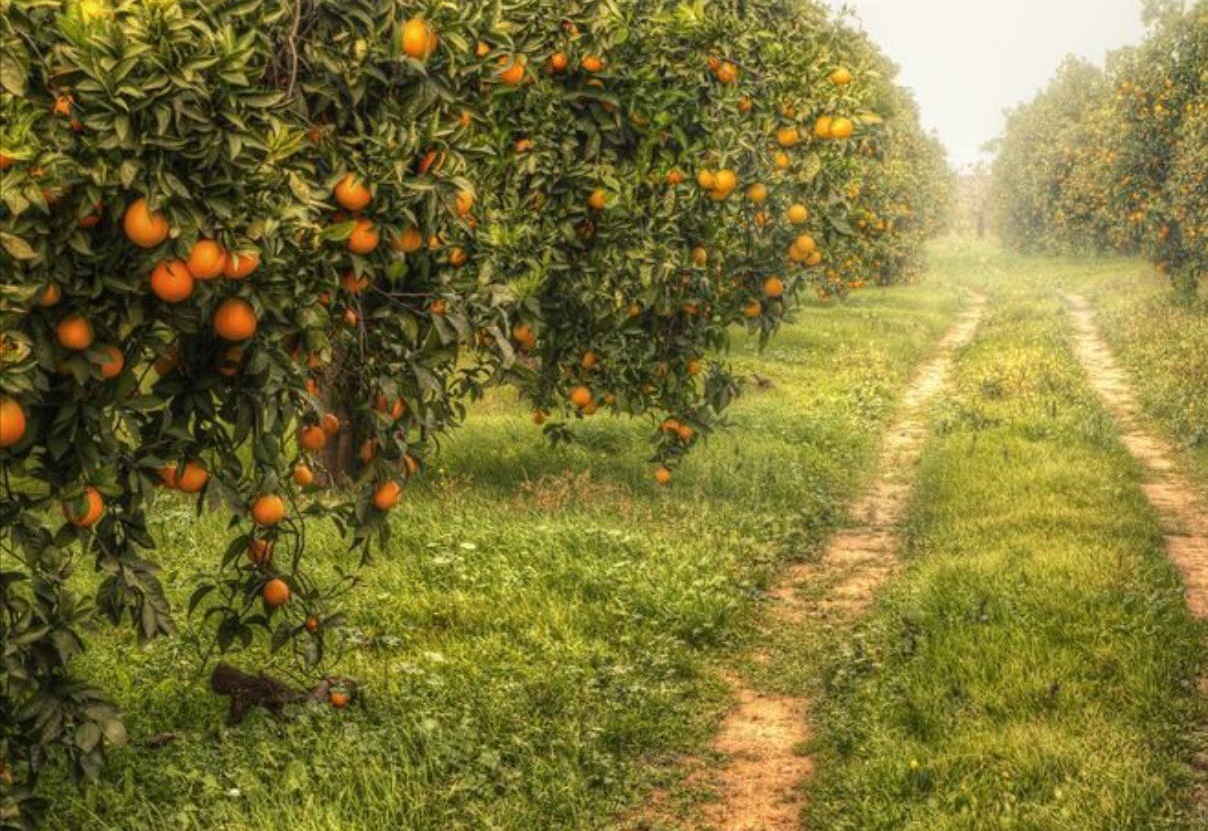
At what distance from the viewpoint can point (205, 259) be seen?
4066mm

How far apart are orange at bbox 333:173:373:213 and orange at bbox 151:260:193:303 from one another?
0.98 m

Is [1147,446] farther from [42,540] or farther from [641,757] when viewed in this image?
[42,540]

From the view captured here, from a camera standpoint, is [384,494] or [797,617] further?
[797,617]

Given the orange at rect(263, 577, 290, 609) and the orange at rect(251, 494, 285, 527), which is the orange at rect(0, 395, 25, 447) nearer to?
the orange at rect(251, 494, 285, 527)

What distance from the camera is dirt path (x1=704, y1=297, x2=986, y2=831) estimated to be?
240 inches

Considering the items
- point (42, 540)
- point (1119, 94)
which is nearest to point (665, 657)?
point (42, 540)

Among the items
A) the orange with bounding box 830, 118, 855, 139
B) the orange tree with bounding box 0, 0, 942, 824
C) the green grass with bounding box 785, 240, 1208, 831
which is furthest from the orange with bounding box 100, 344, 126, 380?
the orange with bounding box 830, 118, 855, 139

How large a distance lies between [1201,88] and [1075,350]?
22.2ft

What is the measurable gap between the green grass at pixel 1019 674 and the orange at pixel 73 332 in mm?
4172

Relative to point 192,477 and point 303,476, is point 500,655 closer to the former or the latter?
point 303,476

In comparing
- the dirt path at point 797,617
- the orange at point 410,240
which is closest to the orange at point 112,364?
the orange at point 410,240

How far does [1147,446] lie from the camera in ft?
46.9

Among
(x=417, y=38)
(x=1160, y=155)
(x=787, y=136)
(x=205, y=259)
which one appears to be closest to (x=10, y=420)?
(x=205, y=259)

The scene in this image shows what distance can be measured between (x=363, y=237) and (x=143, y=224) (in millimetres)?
1133
